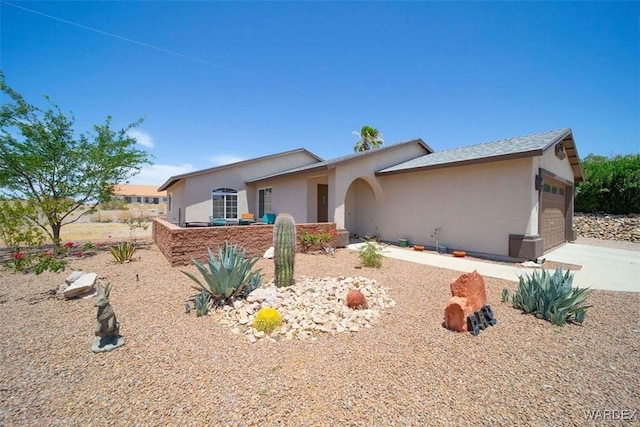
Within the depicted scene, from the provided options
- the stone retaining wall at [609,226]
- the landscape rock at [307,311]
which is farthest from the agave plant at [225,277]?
the stone retaining wall at [609,226]

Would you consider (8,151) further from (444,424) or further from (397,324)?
(444,424)

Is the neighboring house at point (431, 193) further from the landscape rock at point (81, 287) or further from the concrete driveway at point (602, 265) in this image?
the landscape rock at point (81, 287)

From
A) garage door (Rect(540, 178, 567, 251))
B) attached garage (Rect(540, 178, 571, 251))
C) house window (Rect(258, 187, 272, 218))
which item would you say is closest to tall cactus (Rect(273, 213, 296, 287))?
attached garage (Rect(540, 178, 571, 251))

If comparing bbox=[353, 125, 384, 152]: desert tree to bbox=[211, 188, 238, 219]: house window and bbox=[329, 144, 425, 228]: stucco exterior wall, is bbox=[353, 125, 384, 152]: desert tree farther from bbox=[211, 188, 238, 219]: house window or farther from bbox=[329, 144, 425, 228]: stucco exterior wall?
bbox=[211, 188, 238, 219]: house window

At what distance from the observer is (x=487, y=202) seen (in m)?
9.89

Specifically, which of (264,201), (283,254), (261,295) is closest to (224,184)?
(264,201)

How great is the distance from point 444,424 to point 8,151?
49.7 feet

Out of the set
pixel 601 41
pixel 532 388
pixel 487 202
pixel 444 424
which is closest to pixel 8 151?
pixel 444 424

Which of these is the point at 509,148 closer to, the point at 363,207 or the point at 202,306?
the point at 363,207

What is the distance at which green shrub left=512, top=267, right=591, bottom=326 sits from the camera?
14.2 feet

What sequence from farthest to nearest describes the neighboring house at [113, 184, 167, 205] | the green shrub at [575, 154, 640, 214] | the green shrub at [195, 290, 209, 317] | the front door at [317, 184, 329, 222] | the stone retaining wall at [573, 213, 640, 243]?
1. the neighboring house at [113, 184, 167, 205]
2. the front door at [317, 184, 329, 222]
3. the green shrub at [575, 154, 640, 214]
4. the stone retaining wall at [573, 213, 640, 243]
5. the green shrub at [195, 290, 209, 317]

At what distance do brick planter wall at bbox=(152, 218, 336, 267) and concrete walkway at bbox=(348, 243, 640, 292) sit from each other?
406 cm

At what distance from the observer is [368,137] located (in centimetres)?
2692

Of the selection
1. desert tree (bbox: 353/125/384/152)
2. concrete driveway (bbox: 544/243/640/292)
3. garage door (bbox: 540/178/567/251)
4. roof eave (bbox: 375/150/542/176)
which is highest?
desert tree (bbox: 353/125/384/152)
